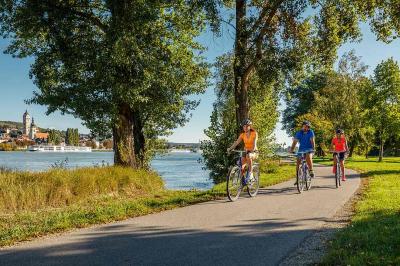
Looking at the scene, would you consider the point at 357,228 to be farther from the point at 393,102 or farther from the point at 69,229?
the point at 393,102

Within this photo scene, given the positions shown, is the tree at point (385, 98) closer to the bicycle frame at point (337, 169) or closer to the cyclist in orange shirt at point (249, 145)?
the bicycle frame at point (337, 169)

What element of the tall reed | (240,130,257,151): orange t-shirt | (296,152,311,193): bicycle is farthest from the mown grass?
the tall reed

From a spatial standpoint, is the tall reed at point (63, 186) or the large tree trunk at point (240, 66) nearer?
the tall reed at point (63, 186)

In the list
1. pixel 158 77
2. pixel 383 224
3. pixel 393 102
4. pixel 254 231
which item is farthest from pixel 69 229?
pixel 393 102

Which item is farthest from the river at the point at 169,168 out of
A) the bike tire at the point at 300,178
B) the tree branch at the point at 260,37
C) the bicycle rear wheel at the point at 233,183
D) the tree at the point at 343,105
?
the tree at the point at 343,105

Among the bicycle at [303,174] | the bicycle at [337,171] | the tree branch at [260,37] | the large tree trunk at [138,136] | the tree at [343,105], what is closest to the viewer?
the bicycle at [303,174]

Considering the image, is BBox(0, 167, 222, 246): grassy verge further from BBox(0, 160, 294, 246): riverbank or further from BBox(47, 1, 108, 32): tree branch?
BBox(47, 1, 108, 32): tree branch

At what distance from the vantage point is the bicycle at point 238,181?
11.4 metres

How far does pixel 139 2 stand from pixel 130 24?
83cm

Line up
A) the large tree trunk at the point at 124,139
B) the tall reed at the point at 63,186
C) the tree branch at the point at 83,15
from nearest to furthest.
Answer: the tall reed at the point at 63,186 < the tree branch at the point at 83,15 < the large tree trunk at the point at 124,139

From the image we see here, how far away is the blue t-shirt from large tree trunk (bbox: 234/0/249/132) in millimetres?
2751

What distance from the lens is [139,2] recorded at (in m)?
14.3

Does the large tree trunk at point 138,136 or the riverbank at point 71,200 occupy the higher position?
the large tree trunk at point 138,136

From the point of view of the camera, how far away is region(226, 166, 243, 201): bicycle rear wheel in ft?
37.0
